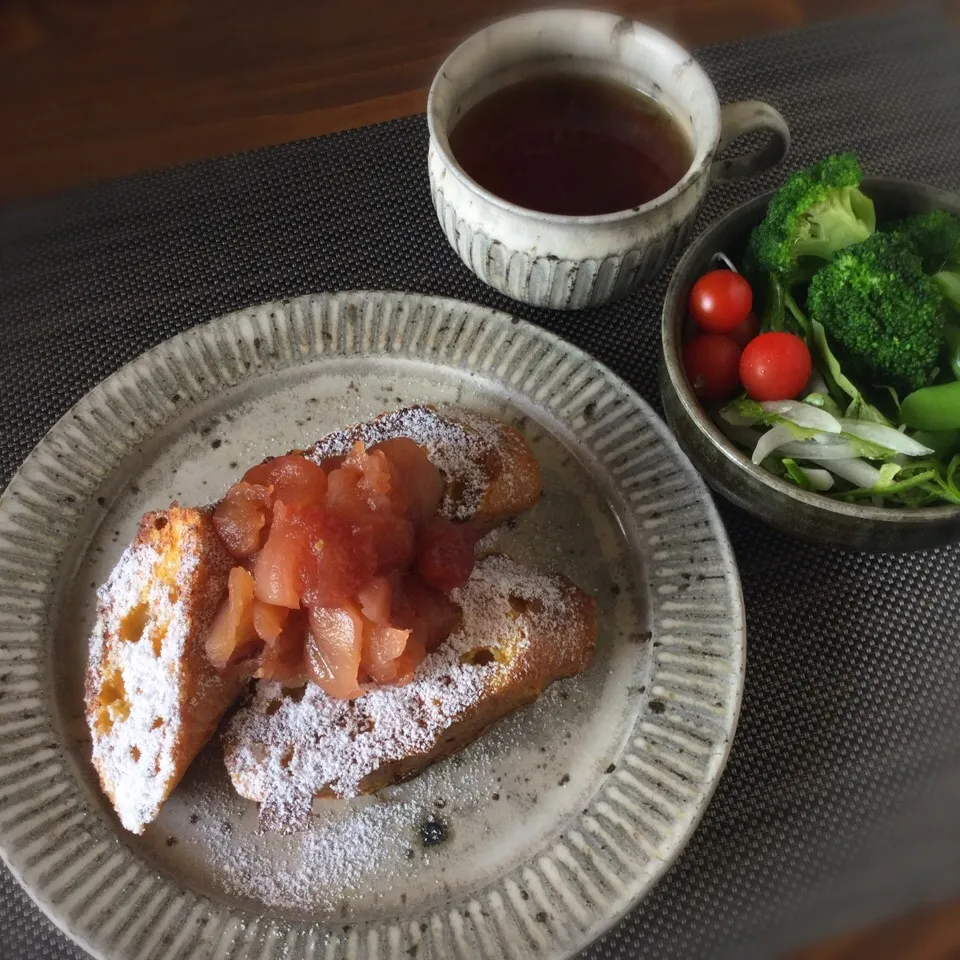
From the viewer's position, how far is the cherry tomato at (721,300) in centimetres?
188

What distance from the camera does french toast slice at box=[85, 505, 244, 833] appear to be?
1.67 meters

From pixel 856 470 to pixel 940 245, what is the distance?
55 centimetres

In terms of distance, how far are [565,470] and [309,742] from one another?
34.4 inches

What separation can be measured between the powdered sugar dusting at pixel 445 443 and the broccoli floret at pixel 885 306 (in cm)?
81

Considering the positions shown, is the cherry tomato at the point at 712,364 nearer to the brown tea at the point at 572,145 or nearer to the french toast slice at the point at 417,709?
the brown tea at the point at 572,145

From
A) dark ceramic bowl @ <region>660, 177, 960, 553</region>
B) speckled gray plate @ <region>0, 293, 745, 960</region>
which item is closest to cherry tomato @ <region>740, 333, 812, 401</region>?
dark ceramic bowl @ <region>660, 177, 960, 553</region>

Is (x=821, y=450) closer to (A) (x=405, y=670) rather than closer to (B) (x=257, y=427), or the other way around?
(A) (x=405, y=670)

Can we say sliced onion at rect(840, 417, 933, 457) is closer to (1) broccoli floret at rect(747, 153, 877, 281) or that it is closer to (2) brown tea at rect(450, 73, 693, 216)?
(1) broccoli floret at rect(747, 153, 877, 281)

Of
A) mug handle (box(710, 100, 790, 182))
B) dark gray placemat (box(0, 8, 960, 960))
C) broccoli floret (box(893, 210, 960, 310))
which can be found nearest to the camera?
dark gray placemat (box(0, 8, 960, 960))

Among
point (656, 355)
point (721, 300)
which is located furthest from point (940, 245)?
point (656, 355)

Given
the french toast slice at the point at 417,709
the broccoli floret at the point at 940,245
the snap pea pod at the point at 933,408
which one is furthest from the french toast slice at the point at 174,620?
the broccoli floret at the point at 940,245

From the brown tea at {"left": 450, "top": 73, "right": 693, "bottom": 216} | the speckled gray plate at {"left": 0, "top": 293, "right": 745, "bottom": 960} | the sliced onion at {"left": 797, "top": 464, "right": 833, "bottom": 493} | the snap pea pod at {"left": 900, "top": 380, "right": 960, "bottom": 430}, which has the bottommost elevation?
the speckled gray plate at {"left": 0, "top": 293, "right": 745, "bottom": 960}

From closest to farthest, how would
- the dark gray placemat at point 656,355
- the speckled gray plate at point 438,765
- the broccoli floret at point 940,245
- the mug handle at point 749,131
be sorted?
the speckled gray plate at point 438,765
the dark gray placemat at point 656,355
the broccoli floret at point 940,245
the mug handle at point 749,131

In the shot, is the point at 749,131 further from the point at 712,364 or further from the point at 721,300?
the point at 712,364
